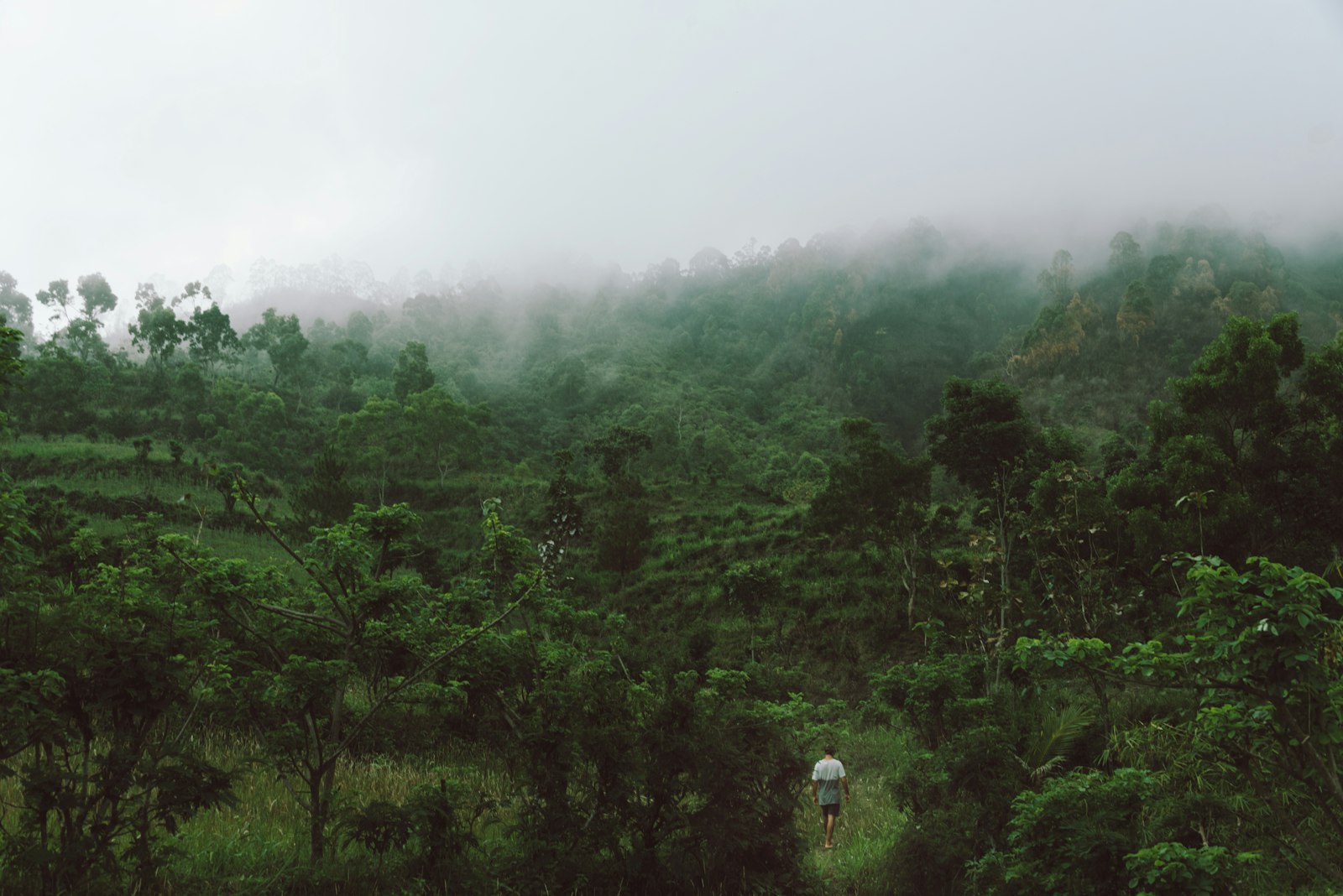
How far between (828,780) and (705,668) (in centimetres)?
251

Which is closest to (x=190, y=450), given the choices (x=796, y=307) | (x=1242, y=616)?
(x=1242, y=616)

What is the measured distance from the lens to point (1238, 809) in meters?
6.92

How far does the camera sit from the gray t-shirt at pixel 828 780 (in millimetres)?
8562

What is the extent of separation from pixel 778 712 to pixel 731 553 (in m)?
27.5

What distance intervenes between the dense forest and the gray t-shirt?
695 millimetres

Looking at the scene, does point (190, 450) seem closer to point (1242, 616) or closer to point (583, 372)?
point (583, 372)

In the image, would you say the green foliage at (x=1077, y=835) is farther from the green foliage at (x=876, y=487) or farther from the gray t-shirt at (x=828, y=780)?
the green foliage at (x=876, y=487)

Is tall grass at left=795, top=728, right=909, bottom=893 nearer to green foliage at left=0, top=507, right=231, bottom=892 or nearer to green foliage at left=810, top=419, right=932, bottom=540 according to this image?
green foliage at left=0, top=507, right=231, bottom=892

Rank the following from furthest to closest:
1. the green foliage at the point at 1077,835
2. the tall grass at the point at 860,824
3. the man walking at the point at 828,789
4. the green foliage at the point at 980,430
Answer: the green foliage at the point at 980,430, the man walking at the point at 828,789, the tall grass at the point at 860,824, the green foliage at the point at 1077,835

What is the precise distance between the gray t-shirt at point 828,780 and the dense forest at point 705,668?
0.69 metres

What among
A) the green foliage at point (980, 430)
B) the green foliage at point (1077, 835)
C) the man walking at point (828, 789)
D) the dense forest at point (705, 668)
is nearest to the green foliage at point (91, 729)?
the dense forest at point (705, 668)

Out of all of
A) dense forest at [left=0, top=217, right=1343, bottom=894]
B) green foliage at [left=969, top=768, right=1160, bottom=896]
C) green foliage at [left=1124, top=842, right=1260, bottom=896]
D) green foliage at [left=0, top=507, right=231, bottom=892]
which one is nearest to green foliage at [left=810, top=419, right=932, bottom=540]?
dense forest at [left=0, top=217, right=1343, bottom=894]

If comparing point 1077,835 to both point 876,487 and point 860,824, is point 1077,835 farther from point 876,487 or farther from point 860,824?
point 876,487

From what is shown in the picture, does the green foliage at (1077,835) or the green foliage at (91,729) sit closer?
the green foliage at (91,729)
